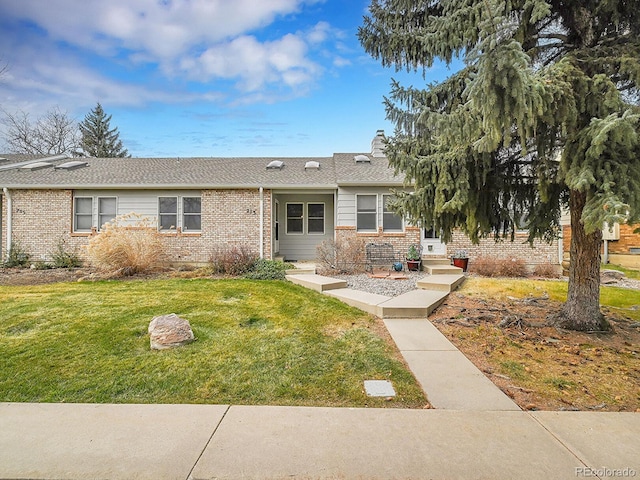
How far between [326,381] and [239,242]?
368 inches

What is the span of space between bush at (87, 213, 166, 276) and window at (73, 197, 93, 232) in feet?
9.03

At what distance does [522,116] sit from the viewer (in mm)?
3176

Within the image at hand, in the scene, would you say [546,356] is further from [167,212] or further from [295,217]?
[167,212]

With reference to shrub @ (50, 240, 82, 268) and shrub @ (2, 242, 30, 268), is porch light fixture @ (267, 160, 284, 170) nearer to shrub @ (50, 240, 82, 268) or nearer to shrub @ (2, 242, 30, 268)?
Result: shrub @ (50, 240, 82, 268)

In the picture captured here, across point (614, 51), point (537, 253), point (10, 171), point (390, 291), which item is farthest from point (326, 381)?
point (10, 171)

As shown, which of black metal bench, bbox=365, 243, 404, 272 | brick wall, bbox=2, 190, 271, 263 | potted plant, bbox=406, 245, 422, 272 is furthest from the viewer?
brick wall, bbox=2, 190, 271, 263

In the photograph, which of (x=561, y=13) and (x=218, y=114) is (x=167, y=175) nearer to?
(x=218, y=114)

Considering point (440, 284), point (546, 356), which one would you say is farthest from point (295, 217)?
point (546, 356)

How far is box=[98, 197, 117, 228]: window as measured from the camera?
12367 mm

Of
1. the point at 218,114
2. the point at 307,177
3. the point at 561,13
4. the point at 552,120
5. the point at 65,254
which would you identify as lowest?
the point at 65,254

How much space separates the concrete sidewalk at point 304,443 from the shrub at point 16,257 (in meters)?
11.7

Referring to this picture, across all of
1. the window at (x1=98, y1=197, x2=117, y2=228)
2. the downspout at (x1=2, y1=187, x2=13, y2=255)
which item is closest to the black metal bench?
the window at (x1=98, y1=197, x2=117, y2=228)

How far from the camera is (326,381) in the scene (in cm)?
345

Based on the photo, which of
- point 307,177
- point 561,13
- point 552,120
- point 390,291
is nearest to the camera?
point 552,120
